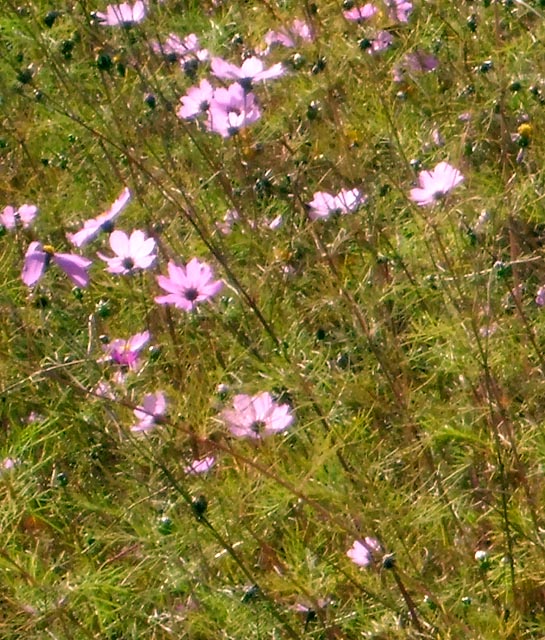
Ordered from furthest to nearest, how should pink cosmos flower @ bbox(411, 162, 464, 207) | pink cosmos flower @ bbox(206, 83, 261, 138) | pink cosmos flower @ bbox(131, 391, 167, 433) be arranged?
pink cosmos flower @ bbox(206, 83, 261, 138) < pink cosmos flower @ bbox(411, 162, 464, 207) < pink cosmos flower @ bbox(131, 391, 167, 433)

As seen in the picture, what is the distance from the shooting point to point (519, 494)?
Answer: 3.67 ft

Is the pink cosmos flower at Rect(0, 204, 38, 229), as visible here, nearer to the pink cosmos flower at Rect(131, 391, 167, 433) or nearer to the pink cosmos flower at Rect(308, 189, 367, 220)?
the pink cosmos flower at Rect(308, 189, 367, 220)

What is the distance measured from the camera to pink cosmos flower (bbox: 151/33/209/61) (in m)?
1.68

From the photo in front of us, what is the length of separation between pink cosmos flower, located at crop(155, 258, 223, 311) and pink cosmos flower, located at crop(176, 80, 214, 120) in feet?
0.97

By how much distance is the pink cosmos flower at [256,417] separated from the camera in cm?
109

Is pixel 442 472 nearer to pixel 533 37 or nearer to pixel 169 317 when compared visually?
pixel 169 317

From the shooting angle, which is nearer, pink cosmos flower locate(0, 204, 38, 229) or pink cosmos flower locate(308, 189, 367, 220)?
pink cosmos flower locate(308, 189, 367, 220)

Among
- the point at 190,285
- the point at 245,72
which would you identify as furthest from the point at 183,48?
the point at 190,285

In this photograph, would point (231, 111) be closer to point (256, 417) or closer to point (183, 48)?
point (183, 48)

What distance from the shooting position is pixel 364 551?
3.45 feet

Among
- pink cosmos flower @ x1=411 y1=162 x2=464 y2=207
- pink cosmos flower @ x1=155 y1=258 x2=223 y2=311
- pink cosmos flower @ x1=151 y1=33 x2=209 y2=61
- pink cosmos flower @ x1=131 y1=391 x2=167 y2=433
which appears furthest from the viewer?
pink cosmos flower @ x1=151 y1=33 x2=209 y2=61

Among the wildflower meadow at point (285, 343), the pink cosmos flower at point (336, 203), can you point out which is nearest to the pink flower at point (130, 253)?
the wildflower meadow at point (285, 343)

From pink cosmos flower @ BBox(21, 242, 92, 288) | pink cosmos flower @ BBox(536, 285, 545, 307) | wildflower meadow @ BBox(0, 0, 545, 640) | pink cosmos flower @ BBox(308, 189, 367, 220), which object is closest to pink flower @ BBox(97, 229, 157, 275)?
wildflower meadow @ BBox(0, 0, 545, 640)

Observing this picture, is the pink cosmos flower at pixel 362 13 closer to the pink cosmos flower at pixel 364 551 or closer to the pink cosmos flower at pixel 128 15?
the pink cosmos flower at pixel 128 15
